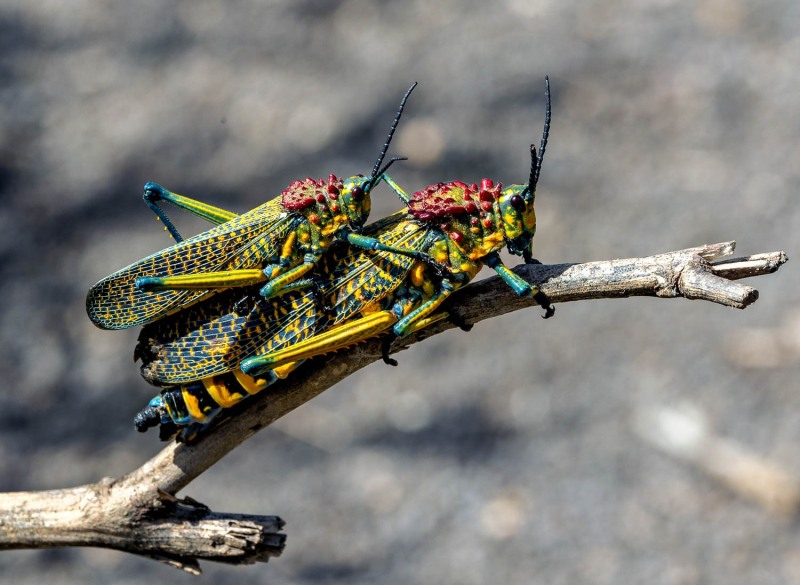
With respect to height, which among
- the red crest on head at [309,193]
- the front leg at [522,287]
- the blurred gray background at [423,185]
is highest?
the blurred gray background at [423,185]

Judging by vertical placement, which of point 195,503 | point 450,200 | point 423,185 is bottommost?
point 195,503

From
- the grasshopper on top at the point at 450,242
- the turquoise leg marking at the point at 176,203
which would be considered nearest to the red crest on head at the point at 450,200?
the grasshopper on top at the point at 450,242

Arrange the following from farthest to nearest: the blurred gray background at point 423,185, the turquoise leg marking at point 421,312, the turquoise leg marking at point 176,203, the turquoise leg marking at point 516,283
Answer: the blurred gray background at point 423,185 < the turquoise leg marking at point 176,203 < the turquoise leg marking at point 421,312 < the turquoise leg marking at point 516,283

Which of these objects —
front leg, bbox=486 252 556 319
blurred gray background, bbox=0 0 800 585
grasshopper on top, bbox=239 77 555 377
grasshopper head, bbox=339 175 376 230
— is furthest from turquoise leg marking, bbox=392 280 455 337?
blurred gray background, bbox=0 0 800 585

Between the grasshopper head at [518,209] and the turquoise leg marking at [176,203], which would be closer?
the grasshopper head at [518,209]

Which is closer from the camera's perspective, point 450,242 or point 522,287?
point 522,287

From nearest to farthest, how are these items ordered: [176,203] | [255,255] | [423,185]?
[255,255] → [176,203] → [423,185]

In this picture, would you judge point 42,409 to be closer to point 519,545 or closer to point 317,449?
point 317,449

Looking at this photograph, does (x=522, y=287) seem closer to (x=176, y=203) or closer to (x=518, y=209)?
(x=518, y=209)

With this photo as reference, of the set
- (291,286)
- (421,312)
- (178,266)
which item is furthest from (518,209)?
(178,266)

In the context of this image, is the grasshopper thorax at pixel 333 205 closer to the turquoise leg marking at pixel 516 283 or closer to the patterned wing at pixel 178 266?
the patterned wing at pixel 178 266
